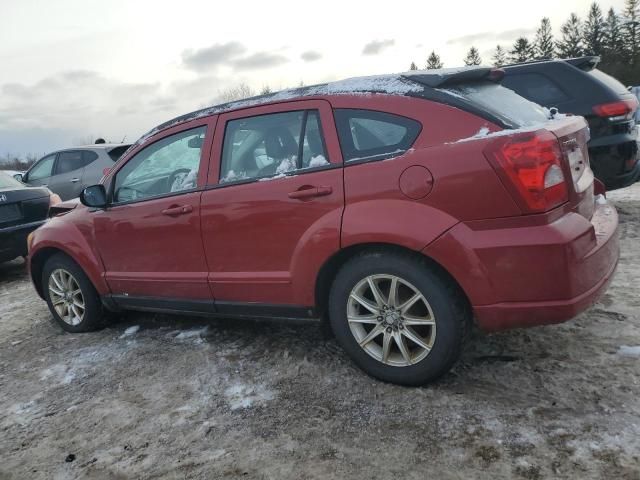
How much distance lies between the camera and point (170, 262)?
3.87m

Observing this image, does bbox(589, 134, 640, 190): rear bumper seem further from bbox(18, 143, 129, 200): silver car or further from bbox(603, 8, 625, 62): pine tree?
bbox(603, 8, 625, 62): pine tree

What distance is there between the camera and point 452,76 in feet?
9.89

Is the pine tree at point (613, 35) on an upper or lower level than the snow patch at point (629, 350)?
upper

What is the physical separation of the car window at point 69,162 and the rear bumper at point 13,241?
11.1 ft

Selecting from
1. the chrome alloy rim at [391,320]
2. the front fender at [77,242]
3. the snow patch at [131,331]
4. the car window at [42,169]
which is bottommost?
the snow patch at [131,331]

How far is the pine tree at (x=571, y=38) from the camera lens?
238 ft

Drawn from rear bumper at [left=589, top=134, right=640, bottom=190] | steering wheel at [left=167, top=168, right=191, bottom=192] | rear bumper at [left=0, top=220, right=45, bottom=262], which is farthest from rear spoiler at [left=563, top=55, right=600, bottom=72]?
rear bumper at [left=0, top=220, right=45, bottom=262]

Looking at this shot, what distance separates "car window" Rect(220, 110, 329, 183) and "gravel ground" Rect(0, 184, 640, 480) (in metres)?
1.24

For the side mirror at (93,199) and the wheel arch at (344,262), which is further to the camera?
the side mirror at (93,199)

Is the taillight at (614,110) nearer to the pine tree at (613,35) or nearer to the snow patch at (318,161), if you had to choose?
the snow patch at (318,161)

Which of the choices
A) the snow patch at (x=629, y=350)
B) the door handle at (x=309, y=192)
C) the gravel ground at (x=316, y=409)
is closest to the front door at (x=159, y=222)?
the gravel ground at (x=316, y=409)

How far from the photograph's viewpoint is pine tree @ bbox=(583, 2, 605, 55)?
70875 millimetres

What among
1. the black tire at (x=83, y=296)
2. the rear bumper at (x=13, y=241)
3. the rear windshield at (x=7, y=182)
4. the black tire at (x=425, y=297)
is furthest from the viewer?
the rear windshield at (x=7, y=182)

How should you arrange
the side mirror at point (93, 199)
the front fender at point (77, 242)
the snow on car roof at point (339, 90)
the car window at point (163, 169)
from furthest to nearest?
1. the front fender at point (77, 242)
2. the side mirror at point (93, 199)
3. the car window at point (163, 169)
4. the snow on car roof at point (339, 90)
